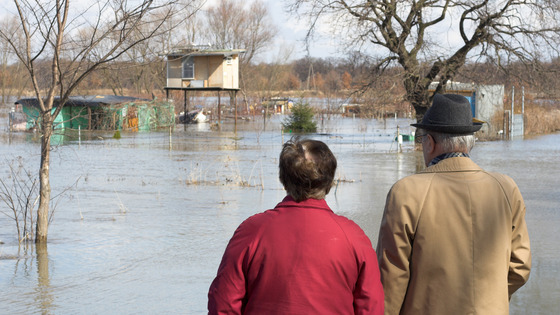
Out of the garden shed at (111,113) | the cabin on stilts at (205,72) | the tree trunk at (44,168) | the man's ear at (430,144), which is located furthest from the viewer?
the cabin on stilts at (205,72)

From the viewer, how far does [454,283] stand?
3.31 metres

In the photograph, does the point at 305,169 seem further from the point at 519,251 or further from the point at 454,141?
the point at 519,251

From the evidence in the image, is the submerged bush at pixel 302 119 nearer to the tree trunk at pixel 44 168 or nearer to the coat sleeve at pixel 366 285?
the tree trunk at pixel 44 168

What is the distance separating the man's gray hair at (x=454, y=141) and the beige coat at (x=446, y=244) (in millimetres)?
86

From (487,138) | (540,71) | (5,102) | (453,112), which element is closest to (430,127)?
(453,112)

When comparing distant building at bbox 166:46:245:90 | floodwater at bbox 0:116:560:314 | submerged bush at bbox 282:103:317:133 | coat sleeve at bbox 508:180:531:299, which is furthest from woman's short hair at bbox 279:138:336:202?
distant building at bbox 166:46:245:90

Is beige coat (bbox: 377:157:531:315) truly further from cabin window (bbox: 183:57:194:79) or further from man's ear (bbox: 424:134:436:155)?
cabin window (bbox: 183:57:194:79)

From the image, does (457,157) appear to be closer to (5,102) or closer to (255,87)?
(255,87)

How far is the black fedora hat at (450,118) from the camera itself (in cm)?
342

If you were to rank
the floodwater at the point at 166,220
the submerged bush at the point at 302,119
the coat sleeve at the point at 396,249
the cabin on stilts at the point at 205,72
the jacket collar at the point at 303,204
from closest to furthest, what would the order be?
the jacket collar at the point at 303,204 → the coat sleeve at the point at 396,249 → the floodwater at the point at 166,220 → the submerged bush at the point at 302,119 → the cabin on stilts at the point at 205,72

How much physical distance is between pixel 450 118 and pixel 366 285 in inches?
41.0

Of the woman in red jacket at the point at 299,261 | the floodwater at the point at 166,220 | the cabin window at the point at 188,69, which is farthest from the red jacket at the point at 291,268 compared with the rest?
the cabin window at the point at 188,69

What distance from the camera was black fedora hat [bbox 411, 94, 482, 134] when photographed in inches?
135

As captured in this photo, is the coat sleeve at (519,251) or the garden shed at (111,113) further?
the garden shed at (111,113)
